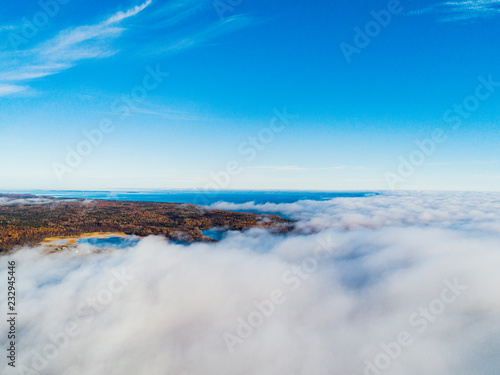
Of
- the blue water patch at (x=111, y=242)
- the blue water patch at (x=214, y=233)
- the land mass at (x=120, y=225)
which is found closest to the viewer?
the blue water patch at (x=111, y=242)

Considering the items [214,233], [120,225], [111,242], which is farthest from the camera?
[214,233]

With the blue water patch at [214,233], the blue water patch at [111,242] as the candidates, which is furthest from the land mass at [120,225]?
the blue water patch at [111,242]

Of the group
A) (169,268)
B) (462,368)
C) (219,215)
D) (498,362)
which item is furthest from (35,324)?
(219,215)

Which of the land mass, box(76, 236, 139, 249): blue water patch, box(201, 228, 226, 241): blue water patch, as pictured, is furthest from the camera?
box(201, 228, 226, 241): blue water patch

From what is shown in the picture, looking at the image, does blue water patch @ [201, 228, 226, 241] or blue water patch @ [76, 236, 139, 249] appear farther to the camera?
blue water patch @ [201, 228, 226, 241]

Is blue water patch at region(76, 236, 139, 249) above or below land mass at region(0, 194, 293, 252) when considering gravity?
below

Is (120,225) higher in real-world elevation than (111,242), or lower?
higher

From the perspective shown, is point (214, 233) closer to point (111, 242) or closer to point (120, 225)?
point (111, 242)

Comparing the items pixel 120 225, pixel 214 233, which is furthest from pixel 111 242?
pixel 214 233

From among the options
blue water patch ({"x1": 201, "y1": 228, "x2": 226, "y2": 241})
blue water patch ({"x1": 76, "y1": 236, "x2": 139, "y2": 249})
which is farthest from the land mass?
blue water patch ({"x1": 76, "y1": 236, "x2": 139, "y2": 249})

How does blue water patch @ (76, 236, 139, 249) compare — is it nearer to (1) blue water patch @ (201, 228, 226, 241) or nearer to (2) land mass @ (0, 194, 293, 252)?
(2) land mass @ (0, 194, 293, 252)

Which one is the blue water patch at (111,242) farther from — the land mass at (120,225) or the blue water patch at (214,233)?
the blue water patch at (214,233)

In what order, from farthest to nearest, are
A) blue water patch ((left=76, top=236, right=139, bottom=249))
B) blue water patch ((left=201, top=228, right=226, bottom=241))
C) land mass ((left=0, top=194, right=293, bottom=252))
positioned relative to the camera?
blue water patch ((left=201, top=228, right=226, bottom=241))
land mass ((left=0, top=194, right=293, bottom=252))
blue water patch ((left=76, top=236, right=139, bottom=249))
